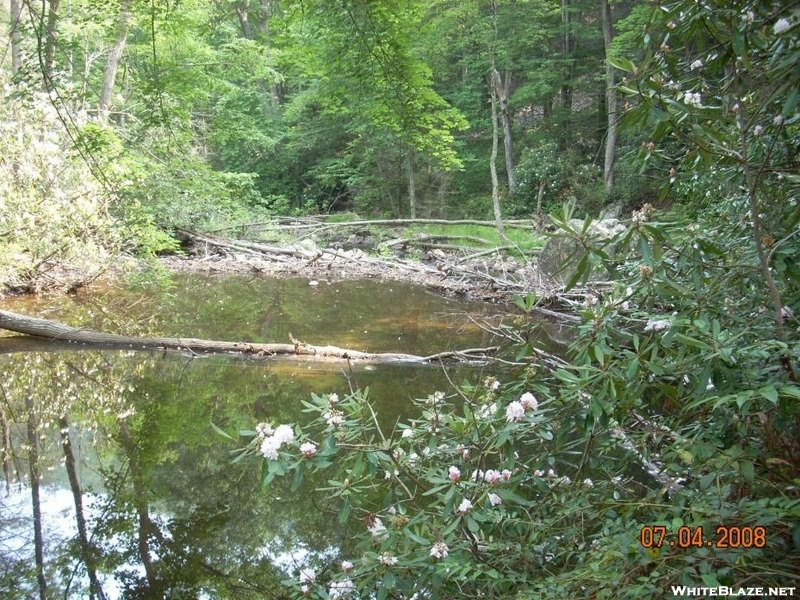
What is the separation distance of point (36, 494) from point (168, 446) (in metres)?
0.98

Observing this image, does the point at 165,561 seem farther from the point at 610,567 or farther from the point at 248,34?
the point at 248,34

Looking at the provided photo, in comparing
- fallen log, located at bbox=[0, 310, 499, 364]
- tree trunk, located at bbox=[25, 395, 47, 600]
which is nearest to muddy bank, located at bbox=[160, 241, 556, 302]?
fallen log, located at bbox=[0, 310, 499, 364]

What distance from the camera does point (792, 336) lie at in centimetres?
179

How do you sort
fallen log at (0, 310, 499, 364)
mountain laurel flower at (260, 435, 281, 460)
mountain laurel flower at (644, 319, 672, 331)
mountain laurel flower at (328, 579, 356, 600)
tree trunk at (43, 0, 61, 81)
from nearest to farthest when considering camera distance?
mountain laurel flower at (644, 319, 672, 331) → mountain laurel flower at (260, 435, 281, 460) → mountain laurel flower at (328, 579, 356, 600) → tree trunk at (43, 0, 61, 81) → fallen log at (0, 310, 499, 364)

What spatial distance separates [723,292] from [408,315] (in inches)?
284

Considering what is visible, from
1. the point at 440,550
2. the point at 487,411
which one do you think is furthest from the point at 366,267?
the point at 440,550

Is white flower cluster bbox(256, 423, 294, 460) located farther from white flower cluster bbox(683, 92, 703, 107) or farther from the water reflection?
white flower cluster bbox(683, 92, 703, 107)

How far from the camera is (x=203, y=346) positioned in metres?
7.16

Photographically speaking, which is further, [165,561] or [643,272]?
[165,561]

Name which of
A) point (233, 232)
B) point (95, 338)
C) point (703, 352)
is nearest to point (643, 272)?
point (703, 352)

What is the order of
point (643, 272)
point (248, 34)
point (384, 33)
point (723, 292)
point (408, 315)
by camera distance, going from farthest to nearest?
point (248, 34) → point (408, 315) → point (384, 33) → point (723, 292) → point (643, 272)

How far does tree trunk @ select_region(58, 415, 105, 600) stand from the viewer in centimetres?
315

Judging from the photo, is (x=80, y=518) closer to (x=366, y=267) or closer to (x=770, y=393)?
(x=770, y=393)
